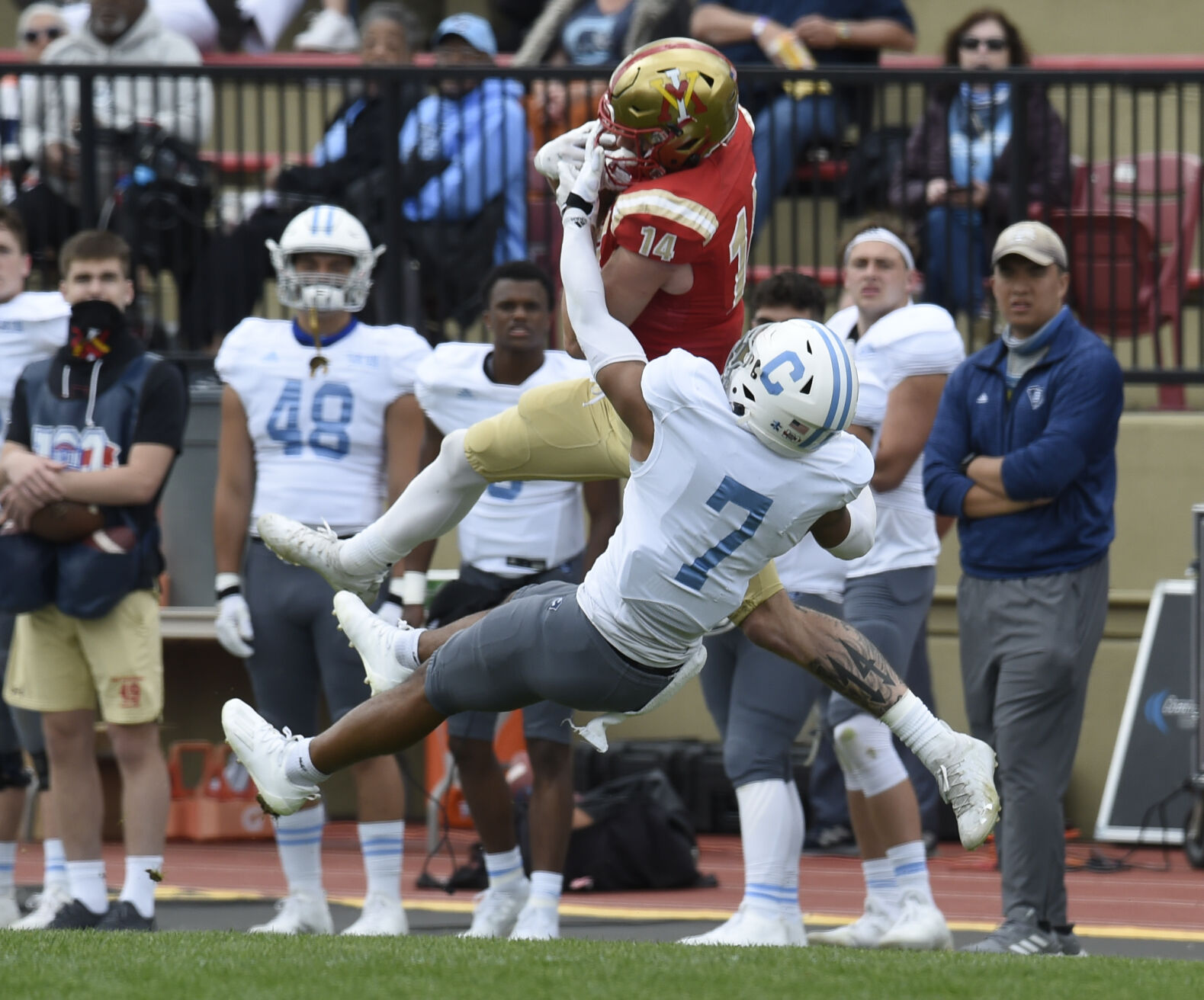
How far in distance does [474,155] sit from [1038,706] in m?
5.20

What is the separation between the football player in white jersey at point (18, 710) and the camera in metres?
7.77

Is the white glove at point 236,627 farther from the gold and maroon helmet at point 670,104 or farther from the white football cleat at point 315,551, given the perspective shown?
the gold and maroon helmet at point 670,104

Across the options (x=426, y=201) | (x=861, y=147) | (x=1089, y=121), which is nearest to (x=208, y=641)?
(x=426, y=201)

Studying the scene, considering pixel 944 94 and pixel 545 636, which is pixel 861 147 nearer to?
pixel 944 94

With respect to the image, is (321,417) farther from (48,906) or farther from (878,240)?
(878,240)

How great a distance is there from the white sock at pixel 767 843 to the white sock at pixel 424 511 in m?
1.53

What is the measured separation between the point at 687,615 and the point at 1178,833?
5080mm

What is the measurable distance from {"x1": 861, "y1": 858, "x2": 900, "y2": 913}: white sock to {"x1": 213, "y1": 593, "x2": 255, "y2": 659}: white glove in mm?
2427

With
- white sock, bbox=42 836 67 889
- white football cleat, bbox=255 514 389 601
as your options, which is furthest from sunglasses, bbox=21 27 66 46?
white football cleat, bbox=255 514 389 601

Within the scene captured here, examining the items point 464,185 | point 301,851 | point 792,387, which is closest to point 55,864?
point 301,851

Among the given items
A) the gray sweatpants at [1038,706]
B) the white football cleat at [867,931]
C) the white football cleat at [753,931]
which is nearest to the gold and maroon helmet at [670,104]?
the gray sweatpants at [1038,706]

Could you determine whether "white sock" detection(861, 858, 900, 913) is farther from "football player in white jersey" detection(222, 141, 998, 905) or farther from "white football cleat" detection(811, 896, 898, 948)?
"football player in white jersey" detection(222, 141, 998, 905)

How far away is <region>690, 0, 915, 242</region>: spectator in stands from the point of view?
10961 millimetres

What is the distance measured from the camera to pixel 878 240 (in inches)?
306
